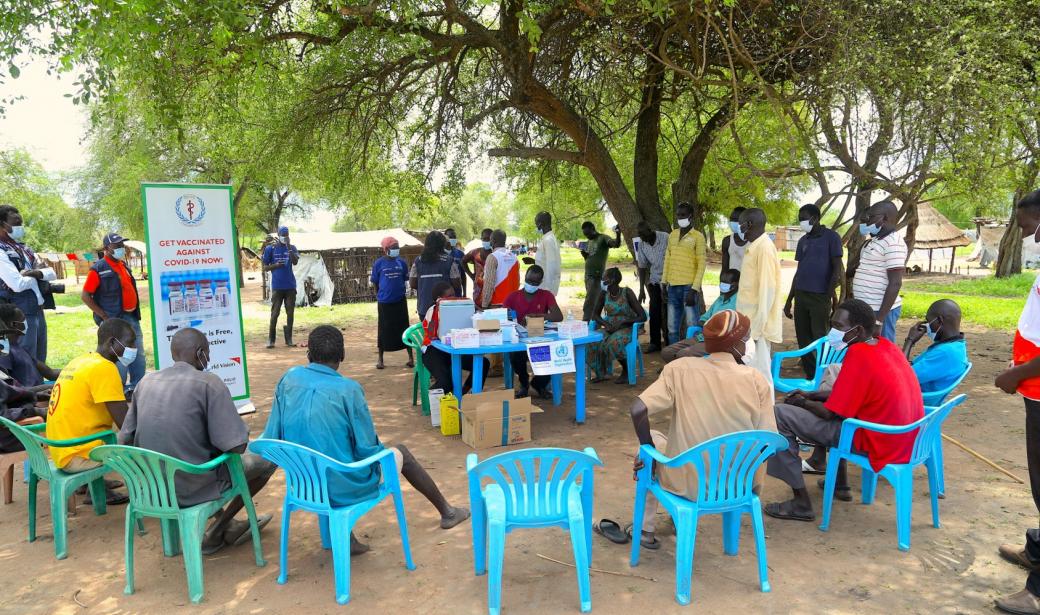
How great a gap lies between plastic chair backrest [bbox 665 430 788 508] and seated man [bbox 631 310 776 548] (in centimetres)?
11

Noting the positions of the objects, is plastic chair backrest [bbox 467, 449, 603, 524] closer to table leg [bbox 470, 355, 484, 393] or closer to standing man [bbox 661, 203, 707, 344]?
table leg [bbox 470, 355, 484, 393]

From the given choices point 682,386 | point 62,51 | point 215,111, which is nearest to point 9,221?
point 62,51

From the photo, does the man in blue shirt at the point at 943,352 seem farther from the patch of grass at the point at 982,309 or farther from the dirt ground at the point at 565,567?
the patch of grass at the point at 982,309

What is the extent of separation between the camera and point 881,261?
6457 mm

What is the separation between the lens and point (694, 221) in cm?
Answer: 950

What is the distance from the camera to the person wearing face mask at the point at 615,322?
27.6ft

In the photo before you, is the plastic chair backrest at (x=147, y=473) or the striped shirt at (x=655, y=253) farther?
the striped shirt at (x=655, y=253)

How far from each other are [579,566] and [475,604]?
0.60 meters

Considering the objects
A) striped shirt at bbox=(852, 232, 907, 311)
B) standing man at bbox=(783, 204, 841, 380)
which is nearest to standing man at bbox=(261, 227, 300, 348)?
standing man at bbox=(783, 204, 841, 380)

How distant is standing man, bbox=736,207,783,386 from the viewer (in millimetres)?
6199

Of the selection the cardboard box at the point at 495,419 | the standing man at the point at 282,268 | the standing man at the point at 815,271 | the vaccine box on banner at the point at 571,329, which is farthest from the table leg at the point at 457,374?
the standing man at the point at 282,268

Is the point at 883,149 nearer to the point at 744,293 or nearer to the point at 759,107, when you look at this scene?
the point at 759,107

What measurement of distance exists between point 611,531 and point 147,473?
2663mm

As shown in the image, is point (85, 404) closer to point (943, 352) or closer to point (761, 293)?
point (761, 293)
